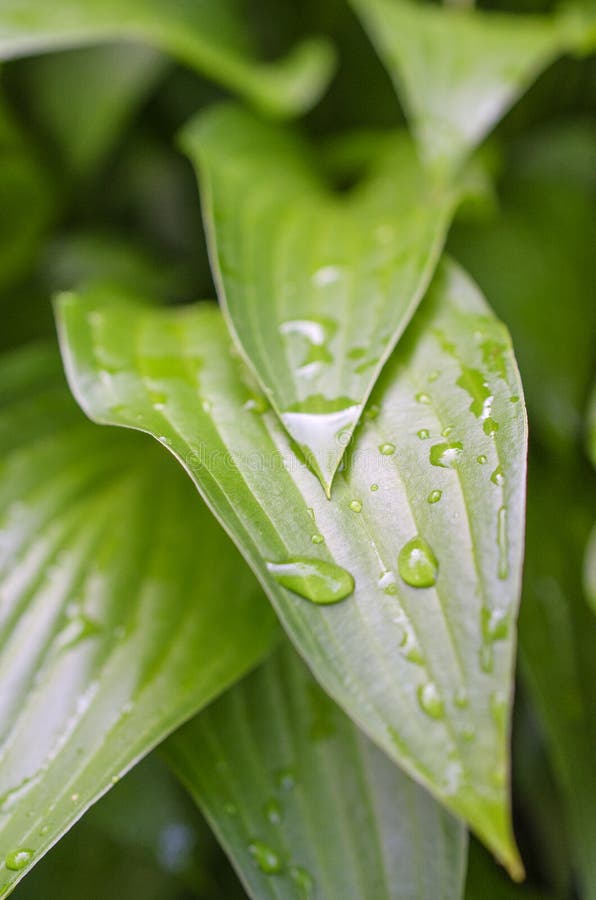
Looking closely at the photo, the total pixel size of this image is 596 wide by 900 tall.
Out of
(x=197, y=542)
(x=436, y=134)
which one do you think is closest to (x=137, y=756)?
(x=197, y=542)

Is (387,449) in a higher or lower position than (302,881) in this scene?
higher

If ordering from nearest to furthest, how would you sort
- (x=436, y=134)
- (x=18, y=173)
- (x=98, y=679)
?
(x=98, y=679)
(x=436, y=134)
(x=18, y=173)

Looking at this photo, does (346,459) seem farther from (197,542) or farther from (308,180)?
(308,180)

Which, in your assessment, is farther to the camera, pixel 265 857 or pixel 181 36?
pixel 181 36

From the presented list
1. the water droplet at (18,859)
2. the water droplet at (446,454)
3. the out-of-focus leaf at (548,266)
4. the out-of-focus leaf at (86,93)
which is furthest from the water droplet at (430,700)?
the out-of-focus leaf at (86,93)

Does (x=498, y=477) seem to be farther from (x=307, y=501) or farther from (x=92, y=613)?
(x=92, y=613)

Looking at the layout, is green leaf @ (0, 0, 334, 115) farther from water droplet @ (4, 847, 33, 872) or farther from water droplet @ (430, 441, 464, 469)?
water droplet @ (4, 847, 33, 872)

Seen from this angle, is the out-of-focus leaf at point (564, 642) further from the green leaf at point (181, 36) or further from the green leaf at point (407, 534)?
the green leaf at point (181, 36)

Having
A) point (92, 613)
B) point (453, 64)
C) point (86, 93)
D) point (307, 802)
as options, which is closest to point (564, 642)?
point (307, 802)
